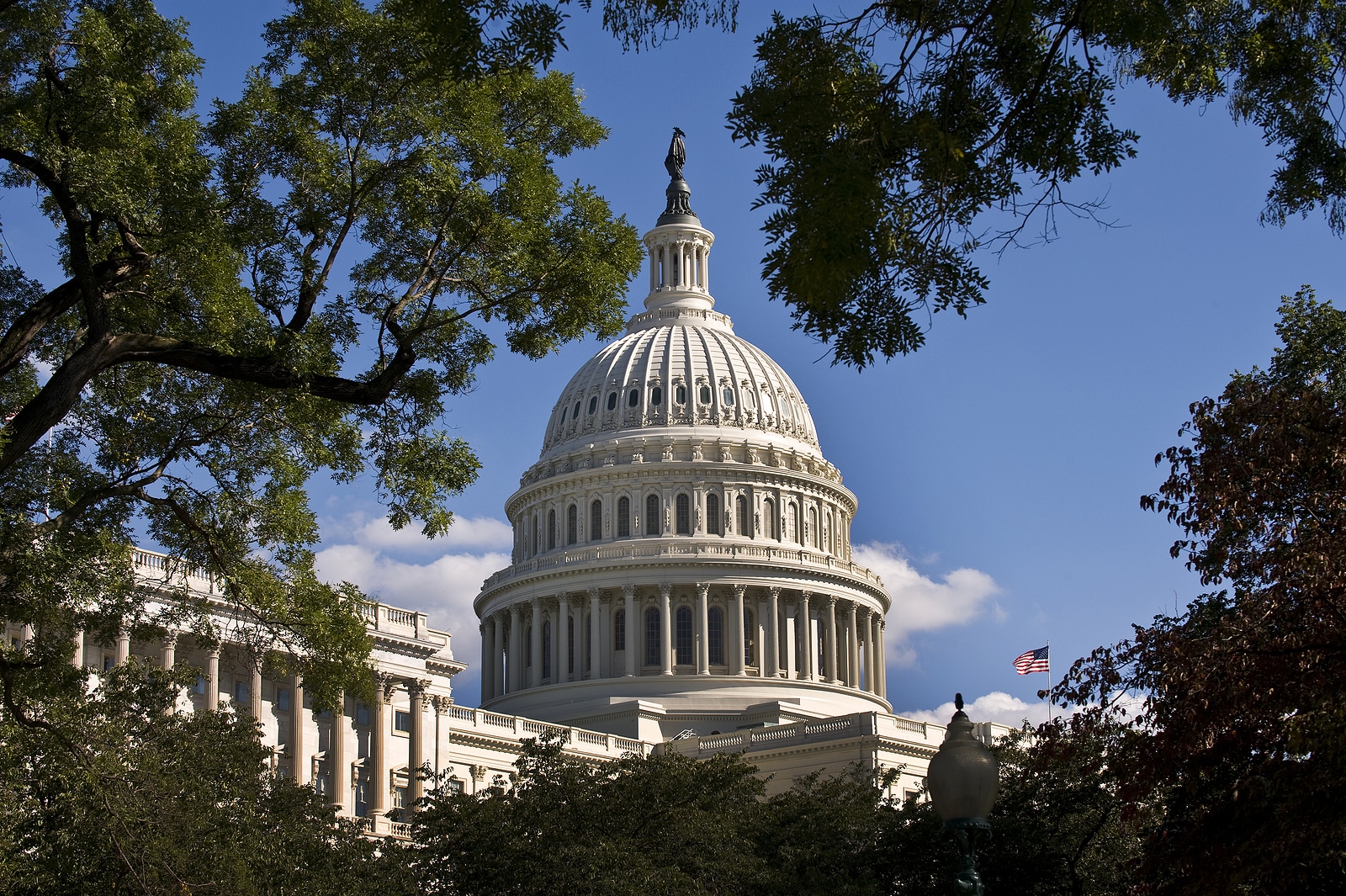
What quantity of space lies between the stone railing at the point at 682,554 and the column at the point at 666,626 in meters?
2.41

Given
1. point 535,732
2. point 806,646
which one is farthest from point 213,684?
point 806,646

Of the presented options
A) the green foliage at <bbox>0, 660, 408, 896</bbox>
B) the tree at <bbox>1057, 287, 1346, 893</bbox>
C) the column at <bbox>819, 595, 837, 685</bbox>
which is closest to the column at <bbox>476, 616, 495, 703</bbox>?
the column at <bbox>819, 595, 837, 685</bbox>

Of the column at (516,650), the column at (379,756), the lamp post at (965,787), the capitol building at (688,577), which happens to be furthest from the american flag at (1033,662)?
the lamp post at (965,787)

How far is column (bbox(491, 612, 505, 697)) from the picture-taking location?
120m

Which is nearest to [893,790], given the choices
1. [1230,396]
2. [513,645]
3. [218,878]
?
[513,645]

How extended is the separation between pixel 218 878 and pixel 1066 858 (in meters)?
22.0

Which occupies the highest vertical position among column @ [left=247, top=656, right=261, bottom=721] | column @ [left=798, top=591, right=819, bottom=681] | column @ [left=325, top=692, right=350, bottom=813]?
column @ [left=798, top=591, right=819, bottom=681]

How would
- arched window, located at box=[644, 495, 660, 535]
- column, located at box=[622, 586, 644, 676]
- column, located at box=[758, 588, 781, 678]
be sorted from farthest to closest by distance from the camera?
1. arched window, located at box=[644, 495, 660, 535]
2. column, located at box=[622, 586, 644, 676]
3. column, located at box=[758, 588, 781, 678]

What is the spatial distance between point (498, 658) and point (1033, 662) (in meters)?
51.3

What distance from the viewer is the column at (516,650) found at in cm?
11681

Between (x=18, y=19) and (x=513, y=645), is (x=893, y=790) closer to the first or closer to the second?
(x=513, y=645)

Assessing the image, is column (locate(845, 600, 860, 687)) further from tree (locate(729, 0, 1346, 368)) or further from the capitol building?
tree (locate(729, 0, 1346, 368))

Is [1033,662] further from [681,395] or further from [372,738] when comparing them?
[681,395]

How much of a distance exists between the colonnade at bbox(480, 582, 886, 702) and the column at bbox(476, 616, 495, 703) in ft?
2.61
